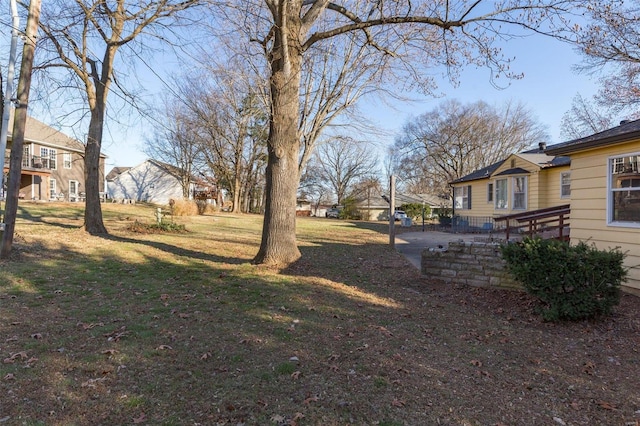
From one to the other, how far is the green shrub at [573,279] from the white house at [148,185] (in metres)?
44.6

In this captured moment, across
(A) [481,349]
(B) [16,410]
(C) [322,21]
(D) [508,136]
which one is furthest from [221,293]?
(D) [508,136]

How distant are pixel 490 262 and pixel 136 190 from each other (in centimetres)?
4902

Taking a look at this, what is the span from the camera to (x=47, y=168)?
104 ft

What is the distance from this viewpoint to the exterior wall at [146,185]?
46844 mm

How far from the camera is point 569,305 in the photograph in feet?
16.2

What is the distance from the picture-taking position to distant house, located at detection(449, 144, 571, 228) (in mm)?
16047

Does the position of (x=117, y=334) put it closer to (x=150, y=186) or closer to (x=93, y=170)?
(x=93, y=170)

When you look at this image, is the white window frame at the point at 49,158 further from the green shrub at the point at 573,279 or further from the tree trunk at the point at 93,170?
the green shrub at the point at 573,279

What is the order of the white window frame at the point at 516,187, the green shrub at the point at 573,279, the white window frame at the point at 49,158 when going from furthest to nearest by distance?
the white window frame at the point at 49,158, the white window frame at the point at 516,187, the green shrub at the point at 573,279

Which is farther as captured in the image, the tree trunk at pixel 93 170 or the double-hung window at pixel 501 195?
the double-hung window at pixel 501 195

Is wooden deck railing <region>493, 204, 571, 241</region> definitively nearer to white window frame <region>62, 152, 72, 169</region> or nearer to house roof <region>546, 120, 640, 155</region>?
house roof <region>546, 120, 640, 155</region>

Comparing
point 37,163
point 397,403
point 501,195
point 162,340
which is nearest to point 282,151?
point 162,340

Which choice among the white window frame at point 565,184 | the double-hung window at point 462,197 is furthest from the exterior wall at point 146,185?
the white window frame at point 565,184

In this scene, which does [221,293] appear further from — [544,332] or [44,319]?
[544,332]
